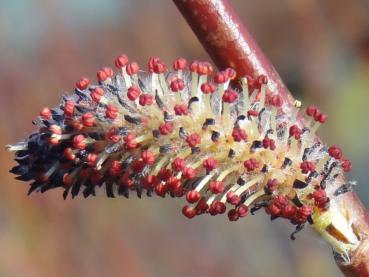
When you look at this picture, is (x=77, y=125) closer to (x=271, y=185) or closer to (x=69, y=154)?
(x=69, y=154)

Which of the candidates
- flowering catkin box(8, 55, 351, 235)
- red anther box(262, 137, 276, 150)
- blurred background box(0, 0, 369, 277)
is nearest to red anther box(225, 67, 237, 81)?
flowering catkin box(8, 55, 351, 235)

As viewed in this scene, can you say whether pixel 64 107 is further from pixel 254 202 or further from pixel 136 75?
pixel 254 202

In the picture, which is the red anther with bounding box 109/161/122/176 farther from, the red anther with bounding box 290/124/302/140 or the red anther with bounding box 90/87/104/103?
the red anther with bounding box 290/124/302/140

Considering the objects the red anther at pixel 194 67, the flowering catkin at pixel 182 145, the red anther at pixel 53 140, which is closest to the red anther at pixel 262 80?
the flowering catkin at pixel 182 145

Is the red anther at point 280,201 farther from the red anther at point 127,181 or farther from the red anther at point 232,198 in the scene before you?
the red anther at point 127,181

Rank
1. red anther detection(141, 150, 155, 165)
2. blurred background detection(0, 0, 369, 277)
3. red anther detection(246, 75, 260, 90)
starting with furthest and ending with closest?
blurred background detection(0, 0, 369, 277)
red anther detection(246, 75, 260, 90)
red anther detection(141, 150, 155, 165)

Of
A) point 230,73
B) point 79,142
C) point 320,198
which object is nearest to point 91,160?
point 79,142
